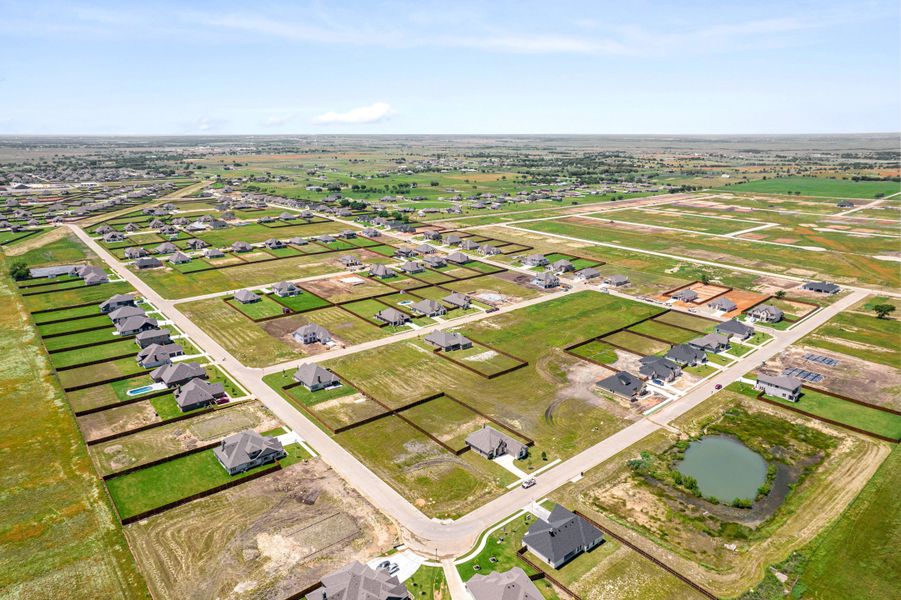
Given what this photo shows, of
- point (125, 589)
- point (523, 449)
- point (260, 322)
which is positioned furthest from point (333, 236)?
point (125, 589)

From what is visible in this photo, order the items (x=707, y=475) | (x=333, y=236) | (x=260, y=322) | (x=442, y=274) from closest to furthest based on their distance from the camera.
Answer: (x=707, y=475) < (x=260, y=322) < (x=442, y=274) < (x=333, y=236)

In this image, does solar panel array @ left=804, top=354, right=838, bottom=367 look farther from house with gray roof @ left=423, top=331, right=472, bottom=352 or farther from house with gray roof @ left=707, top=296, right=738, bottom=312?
house with gray roof @ left=423, top=331, right=472, bottom=352

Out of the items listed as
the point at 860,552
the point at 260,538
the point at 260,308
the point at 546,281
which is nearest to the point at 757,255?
the point at 546,281

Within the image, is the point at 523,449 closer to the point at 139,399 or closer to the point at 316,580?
the point at 316,580

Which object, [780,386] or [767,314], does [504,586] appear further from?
[767,314]

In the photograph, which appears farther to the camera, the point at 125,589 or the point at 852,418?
the point at 852,418

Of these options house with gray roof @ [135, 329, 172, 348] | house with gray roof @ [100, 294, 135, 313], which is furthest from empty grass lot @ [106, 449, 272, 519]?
house with gray roof @ [100, 294, 135, 313]

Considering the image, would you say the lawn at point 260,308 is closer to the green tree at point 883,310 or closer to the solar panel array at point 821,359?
the solar panel array at point 821,359
